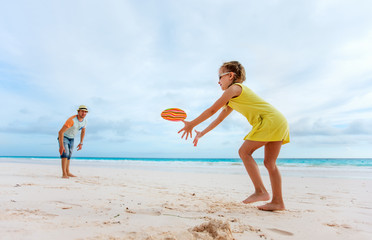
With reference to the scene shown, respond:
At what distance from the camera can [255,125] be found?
3098 millimetres

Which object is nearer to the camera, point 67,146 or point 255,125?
point 255,125

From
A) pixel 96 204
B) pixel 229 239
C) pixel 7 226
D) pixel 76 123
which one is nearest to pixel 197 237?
pixel 229 239

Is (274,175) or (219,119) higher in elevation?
(219,119)

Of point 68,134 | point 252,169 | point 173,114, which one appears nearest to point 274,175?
point 252,169

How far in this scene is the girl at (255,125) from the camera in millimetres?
2904

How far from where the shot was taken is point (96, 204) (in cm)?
298

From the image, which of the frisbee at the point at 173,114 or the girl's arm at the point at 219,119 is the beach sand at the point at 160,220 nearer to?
the girl's arm at the point at 219,119

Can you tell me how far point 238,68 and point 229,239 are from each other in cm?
212

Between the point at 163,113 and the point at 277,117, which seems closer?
the point at 277,117

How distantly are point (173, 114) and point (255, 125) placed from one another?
1.16 m

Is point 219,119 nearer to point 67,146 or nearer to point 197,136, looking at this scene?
point 197,136

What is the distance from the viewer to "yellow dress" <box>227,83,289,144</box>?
2951 millimetres

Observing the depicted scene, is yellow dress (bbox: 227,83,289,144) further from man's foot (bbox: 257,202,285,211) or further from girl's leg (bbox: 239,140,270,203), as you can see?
man's foot (bbox: 257,202,285,211)

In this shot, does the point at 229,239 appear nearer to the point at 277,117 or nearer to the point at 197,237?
the point at 197,237
